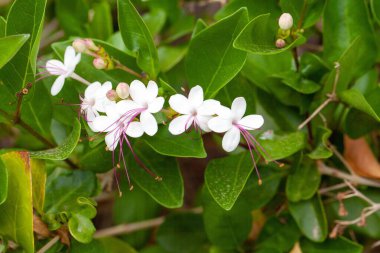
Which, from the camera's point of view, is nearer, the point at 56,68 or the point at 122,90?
the point at 122,90

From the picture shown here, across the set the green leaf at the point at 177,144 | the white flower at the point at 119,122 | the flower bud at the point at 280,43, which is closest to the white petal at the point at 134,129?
the white flower at the point at 119,122

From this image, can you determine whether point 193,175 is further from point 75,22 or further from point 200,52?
point 200,52

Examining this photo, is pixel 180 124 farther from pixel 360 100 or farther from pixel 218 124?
pixel 360 100

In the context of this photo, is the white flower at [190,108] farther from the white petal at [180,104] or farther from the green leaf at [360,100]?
the green leaf at [360,100]

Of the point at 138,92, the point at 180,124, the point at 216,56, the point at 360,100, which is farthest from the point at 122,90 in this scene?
the point at 360,100

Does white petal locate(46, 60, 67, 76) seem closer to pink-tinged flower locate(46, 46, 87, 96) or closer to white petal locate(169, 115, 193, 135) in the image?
pink-tinged flower locate(46, 46, 87, 96)

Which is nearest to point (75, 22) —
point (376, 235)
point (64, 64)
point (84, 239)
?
point (64, 64)

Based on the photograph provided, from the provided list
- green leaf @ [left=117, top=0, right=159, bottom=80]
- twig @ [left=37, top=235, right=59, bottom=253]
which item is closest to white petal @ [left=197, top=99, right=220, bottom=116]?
green leaf @ [left=117, top=0, right=159, bottom=80]
